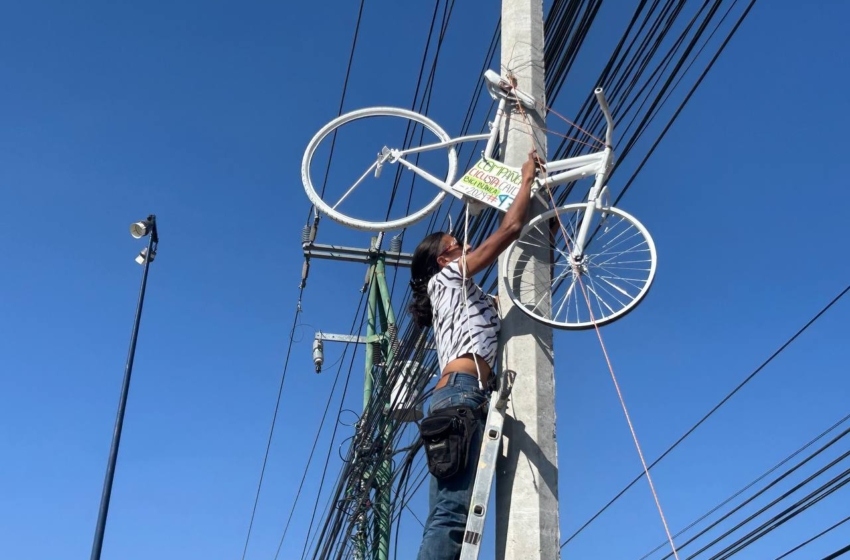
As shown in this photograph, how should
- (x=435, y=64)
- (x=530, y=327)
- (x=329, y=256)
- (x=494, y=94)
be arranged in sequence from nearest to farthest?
(x=530, y=327)
(x=494, y=94)
(x=435, y=64)
(x=329, y=256)

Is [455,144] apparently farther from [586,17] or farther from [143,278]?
[143,278]

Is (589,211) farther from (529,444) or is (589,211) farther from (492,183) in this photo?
(529,444)

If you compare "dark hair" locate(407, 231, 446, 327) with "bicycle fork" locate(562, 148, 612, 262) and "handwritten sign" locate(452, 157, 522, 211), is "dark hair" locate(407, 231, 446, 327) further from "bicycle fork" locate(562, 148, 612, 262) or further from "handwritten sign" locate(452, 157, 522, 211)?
"bicycle fork" locate(562, 148, 612, 262)

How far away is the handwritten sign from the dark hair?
0.29 meters

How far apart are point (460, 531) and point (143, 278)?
935 cm

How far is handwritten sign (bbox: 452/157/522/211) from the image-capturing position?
3.86 metres

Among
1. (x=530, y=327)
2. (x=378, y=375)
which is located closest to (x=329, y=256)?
(x=378, y=375)

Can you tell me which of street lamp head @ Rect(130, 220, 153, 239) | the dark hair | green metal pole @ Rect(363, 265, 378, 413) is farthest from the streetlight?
the dark hair

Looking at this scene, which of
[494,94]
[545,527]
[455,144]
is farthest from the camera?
[455,144]

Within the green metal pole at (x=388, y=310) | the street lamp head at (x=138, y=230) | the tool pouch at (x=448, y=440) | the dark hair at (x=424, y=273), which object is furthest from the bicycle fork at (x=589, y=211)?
the street lamp head at (x=138, y=230)

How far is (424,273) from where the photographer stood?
414 cm

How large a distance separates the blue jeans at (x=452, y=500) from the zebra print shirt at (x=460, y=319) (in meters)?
0.21

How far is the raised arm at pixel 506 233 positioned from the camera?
11.8 feet

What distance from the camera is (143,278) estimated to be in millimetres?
11594
